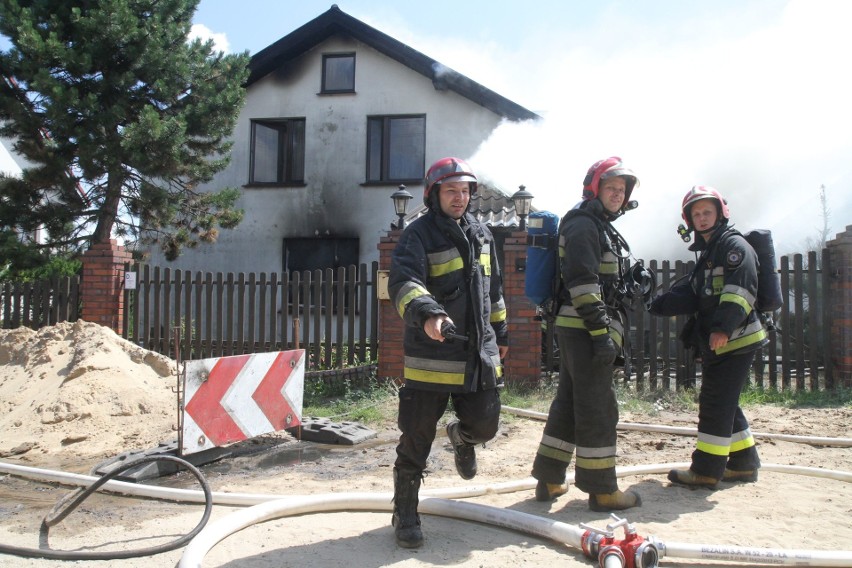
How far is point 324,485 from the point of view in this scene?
471cm

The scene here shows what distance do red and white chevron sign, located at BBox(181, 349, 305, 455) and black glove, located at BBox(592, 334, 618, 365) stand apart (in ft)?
9.70

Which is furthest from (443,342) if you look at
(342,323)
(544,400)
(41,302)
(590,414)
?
(41,302)

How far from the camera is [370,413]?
7.25 meters

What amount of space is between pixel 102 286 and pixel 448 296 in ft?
28.0

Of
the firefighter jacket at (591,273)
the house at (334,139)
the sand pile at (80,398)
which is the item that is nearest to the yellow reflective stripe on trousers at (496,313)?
the firefighter jacket at (591,273)

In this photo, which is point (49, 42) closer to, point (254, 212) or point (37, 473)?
point (254, 212)

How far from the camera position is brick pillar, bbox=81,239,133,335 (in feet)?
34.3

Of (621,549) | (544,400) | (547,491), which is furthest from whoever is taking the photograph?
(544,400)

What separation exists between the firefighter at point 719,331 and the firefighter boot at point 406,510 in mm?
1922

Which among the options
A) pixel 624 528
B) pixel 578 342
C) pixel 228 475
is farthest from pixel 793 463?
pixel 228 475

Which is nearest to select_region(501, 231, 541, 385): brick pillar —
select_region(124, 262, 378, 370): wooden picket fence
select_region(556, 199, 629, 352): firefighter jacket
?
select_region(124, 262, 378, 370): wooden picket fence

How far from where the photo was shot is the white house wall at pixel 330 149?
14836mm

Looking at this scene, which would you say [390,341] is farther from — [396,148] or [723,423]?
[396,148]

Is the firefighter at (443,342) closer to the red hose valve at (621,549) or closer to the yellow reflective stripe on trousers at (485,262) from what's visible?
the yellow reflective stripe on trousers at (485,262)
